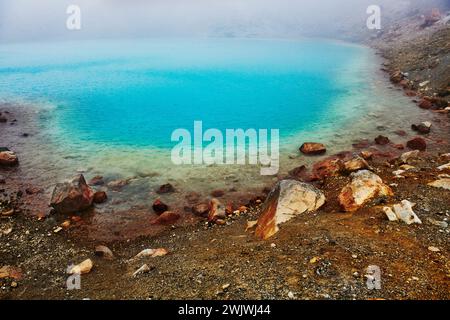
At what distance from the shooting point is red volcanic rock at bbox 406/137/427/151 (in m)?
17.6

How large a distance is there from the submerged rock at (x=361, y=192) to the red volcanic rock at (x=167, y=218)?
6008mm

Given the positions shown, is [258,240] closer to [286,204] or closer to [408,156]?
[286,204]

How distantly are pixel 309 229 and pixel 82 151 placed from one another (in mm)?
14403

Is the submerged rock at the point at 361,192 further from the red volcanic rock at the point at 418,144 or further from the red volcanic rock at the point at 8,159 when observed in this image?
the red volcanic rock at the point at 8,159

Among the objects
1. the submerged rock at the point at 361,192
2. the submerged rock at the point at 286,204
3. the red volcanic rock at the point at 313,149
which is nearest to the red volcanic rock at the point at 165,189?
the submerged rock at the point at 286,204

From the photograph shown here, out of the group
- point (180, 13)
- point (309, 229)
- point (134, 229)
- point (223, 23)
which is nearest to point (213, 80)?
point (134, 229)

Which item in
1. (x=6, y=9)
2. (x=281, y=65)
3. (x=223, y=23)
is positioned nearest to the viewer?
(x=281, y=65)

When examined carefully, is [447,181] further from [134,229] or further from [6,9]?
[6,9]

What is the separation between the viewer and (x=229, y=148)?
1944 centimetres

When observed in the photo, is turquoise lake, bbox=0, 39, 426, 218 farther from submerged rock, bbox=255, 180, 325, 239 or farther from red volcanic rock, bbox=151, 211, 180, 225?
submerged rock, bbox=255, 180, 325, 239

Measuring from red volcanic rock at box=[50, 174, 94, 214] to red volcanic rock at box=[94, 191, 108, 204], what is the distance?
0.49m

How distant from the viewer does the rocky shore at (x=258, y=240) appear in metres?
7.67

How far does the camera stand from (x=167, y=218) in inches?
510
